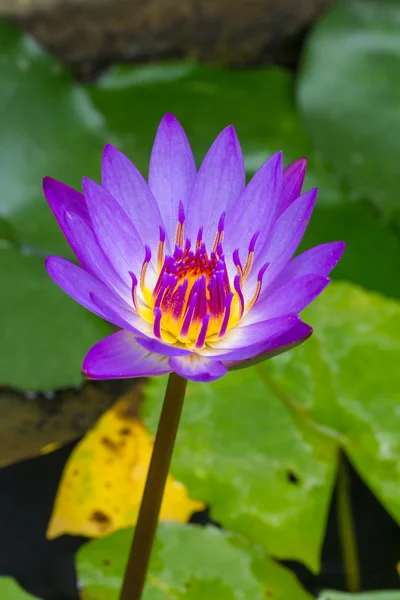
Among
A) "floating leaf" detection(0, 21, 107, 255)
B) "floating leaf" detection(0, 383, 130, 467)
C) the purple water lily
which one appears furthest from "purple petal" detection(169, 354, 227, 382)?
"floating leaf" detection(0, 21, 107, 255)

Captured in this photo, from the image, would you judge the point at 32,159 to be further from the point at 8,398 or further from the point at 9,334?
the point at 8,398

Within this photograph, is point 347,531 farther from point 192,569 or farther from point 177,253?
point 177,253

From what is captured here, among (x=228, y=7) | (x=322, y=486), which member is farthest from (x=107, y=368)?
(x=228, y=7)

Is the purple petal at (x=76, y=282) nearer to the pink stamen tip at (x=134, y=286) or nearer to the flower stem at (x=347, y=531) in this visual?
the pink stamen tip at (x=134, y=286)

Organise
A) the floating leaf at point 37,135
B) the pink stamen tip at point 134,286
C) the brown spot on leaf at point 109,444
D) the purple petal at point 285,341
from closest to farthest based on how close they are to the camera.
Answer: the purple petal at point 285,341
the pink stamen tip at point 134,286
the brown spot on leaf at point 109,444
the floating leaf at point 37,135

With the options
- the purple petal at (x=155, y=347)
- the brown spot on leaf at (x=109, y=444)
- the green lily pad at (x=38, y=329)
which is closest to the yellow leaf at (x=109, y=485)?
the brown spot on leaf at (x=109, y=444)

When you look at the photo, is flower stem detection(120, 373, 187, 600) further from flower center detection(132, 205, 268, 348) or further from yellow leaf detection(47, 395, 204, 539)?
yellow leaf detection(47, 395, 204, 539)
